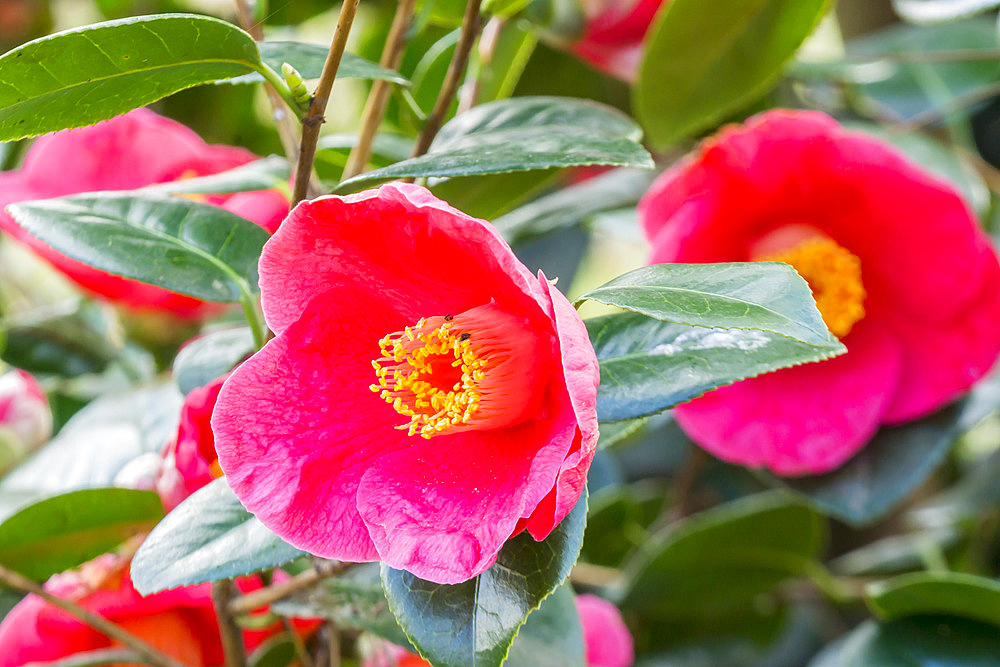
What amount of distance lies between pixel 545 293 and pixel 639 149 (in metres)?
0.12

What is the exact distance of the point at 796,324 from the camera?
36 centimetres

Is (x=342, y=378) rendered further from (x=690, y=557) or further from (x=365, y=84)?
(x=365, y=84)

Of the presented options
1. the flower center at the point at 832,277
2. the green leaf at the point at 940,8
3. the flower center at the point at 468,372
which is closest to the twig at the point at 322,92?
the flower center at the point at 468,372

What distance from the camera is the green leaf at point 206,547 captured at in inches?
17.2

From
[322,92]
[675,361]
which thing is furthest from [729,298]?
[322,92]

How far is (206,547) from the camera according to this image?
0.45 m

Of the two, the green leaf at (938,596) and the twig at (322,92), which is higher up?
the twig at (322,92)

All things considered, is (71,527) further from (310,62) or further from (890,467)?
(890,467)

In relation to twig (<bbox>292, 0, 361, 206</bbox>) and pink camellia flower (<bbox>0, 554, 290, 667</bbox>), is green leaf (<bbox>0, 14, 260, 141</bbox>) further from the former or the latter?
pink camellia flower (<bbox>0, 554, 290, 667</bbox>)

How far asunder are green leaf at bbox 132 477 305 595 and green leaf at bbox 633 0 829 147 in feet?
1.87

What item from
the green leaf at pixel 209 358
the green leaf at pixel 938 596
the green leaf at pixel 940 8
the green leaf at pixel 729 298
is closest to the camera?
the green leaf at pixel 729 298

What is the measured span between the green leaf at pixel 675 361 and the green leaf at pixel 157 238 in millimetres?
229

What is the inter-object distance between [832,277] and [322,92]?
1.92ft

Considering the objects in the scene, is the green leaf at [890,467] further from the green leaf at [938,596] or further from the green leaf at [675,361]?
the green leaf at [675,361]
